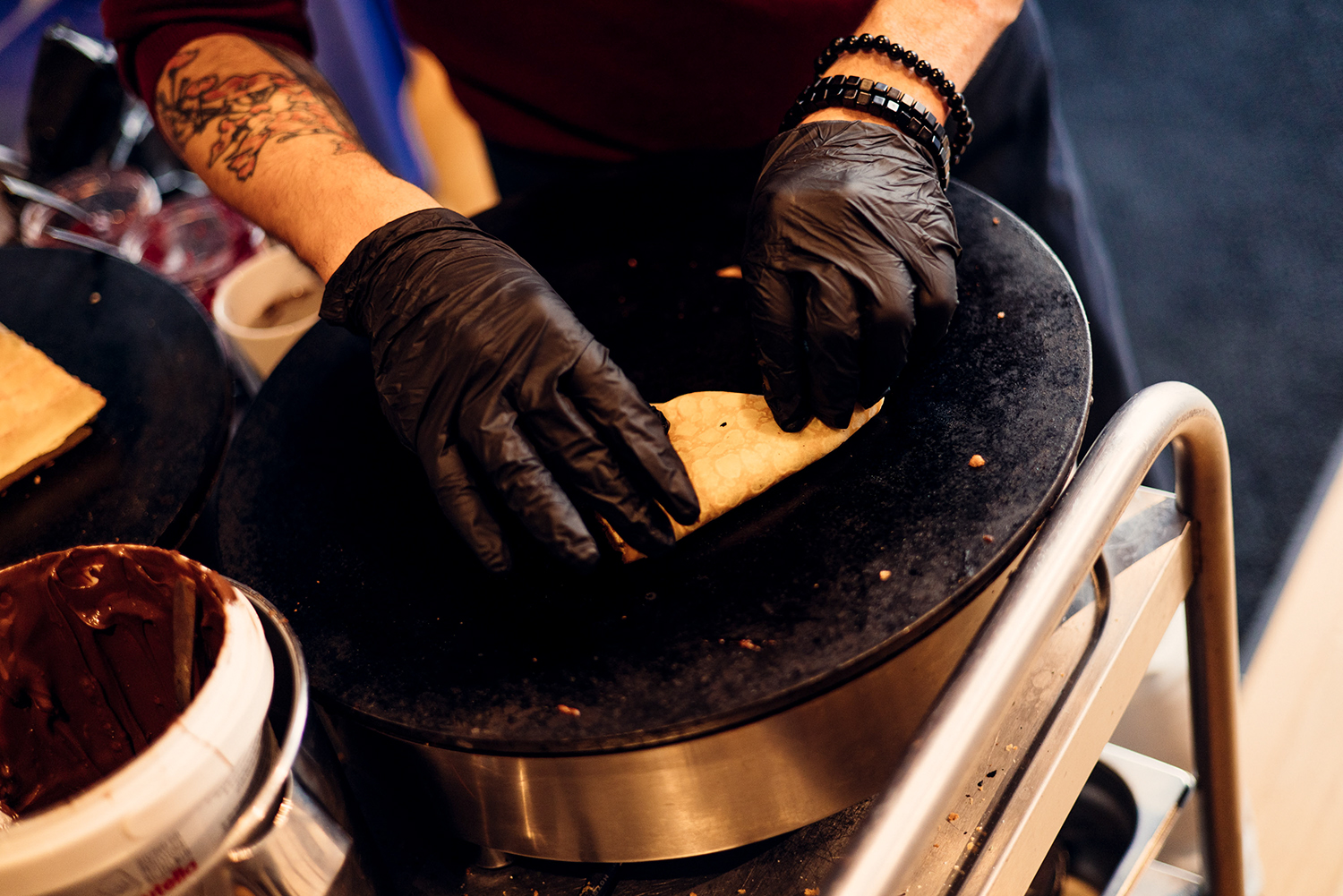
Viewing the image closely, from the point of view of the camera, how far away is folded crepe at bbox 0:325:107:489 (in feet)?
3.22

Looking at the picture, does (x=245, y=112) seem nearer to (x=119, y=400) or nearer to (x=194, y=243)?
(x=119, y=400)

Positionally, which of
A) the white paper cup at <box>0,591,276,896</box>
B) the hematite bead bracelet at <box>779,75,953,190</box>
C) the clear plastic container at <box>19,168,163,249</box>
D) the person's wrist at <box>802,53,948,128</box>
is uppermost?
the person's wrist at <box>802,53,948,128</box>

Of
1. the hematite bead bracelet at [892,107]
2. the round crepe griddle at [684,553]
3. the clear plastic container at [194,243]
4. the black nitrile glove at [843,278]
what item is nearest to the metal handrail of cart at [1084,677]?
the round crepe griddle at [684,553]

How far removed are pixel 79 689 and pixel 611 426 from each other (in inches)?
18.9

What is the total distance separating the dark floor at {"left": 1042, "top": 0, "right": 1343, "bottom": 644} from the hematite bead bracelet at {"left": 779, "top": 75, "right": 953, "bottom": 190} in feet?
4.82

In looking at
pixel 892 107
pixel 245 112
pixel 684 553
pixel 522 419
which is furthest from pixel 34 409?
pixel 892 107

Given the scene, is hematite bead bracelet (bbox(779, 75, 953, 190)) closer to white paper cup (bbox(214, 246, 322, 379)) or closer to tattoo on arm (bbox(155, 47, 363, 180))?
tattoo on arm (bbox(155, 47, 363, 180))

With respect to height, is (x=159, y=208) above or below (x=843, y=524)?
below

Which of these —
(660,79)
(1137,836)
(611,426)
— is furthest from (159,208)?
(1137,836)

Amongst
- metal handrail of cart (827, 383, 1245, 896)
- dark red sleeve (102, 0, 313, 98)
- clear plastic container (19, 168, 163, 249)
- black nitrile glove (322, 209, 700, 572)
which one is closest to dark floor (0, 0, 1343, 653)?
clear plastic container (19, 168, 163, 249)

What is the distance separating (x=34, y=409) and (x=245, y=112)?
460 mm

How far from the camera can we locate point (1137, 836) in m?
1.12

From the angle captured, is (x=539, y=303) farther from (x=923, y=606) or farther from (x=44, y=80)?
(x=44, y=80)

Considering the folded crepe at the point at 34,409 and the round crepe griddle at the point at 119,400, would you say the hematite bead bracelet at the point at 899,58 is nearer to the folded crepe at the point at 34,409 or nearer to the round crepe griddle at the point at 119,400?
the round crepe griddle at the point at 119,400
